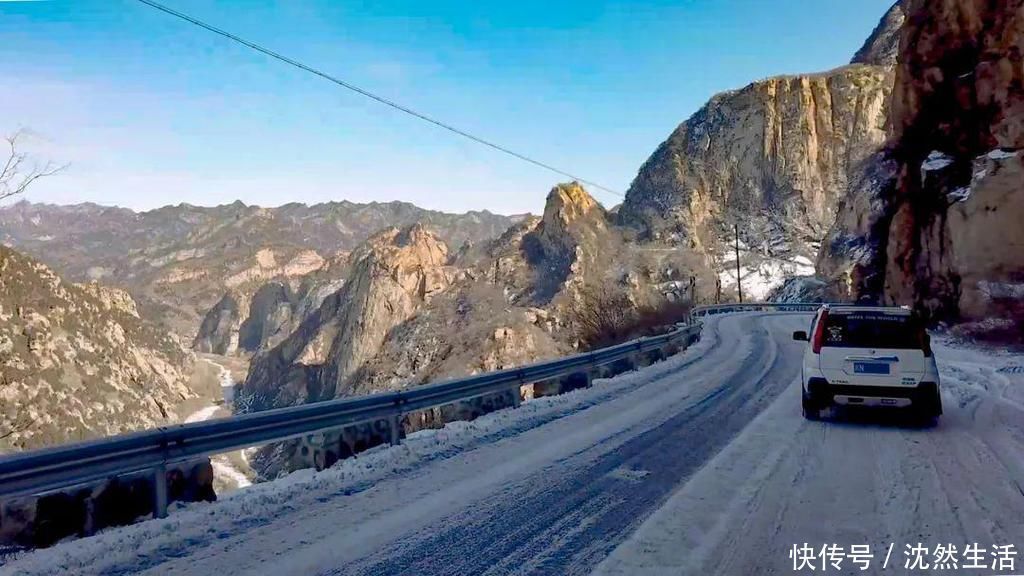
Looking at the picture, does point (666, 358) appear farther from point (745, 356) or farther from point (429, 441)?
point (429, 441)

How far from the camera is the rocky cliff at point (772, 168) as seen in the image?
117 metres

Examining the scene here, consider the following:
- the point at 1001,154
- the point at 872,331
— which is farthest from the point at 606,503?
the point at 1001,154

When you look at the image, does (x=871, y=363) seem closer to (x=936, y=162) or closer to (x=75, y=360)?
(x=936, y=162)

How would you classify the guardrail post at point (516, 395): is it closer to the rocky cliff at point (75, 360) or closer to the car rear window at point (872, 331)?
the car rear window at point (872, 331)

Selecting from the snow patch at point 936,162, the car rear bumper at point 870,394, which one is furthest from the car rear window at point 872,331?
the snow patch at point 936,162

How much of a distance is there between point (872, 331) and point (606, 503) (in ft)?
19.0

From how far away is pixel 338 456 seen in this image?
301 inches

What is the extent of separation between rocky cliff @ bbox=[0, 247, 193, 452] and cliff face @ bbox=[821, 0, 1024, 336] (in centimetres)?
7025

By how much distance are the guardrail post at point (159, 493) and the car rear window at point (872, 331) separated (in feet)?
28.4

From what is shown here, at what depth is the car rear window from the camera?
911cm

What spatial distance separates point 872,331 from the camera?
30.6ft

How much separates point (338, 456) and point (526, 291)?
11946cm

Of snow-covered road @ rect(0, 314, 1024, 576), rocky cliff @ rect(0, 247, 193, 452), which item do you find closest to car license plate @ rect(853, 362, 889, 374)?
snow-covered road @ rect(0, 314, 1024, 576)

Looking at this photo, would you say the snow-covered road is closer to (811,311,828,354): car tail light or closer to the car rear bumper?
the car rear bumper
